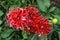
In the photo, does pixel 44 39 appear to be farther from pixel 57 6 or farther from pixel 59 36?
pixel 57 6

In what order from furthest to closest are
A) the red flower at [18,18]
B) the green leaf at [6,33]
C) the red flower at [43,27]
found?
the green leaf at [6,33], the red flower at [43,27], the red flower at [18,18]

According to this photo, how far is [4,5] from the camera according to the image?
8.38 feet

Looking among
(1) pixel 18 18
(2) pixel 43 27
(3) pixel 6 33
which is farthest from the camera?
(3) pixel 6 33

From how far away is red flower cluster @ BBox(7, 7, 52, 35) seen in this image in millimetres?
2096

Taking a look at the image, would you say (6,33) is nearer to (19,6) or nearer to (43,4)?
(19,6)

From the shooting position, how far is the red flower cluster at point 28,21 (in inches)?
82.5

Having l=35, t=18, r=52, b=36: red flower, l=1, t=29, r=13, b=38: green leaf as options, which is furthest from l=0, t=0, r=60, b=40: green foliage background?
l=35, t=18, r=52, b=36: red flower

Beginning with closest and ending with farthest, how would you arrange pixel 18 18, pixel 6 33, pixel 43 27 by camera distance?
pixel 18 18 → pixel 43 27 → pixel 6 33

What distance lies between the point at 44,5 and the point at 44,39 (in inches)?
14.5

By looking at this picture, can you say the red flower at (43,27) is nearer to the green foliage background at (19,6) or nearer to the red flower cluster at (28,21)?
the red flower cluster at (28,21)

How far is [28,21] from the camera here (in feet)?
6.98

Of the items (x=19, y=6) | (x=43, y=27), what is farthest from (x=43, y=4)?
(x=43, y=27)

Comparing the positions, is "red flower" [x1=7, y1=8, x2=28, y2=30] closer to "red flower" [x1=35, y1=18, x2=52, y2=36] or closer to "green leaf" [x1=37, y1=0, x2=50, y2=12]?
"red flower" [x1=35, y1=18, x2=52, y2=36]

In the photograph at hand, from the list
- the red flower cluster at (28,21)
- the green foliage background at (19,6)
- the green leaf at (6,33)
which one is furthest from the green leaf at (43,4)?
the green leaf at (6,33)
